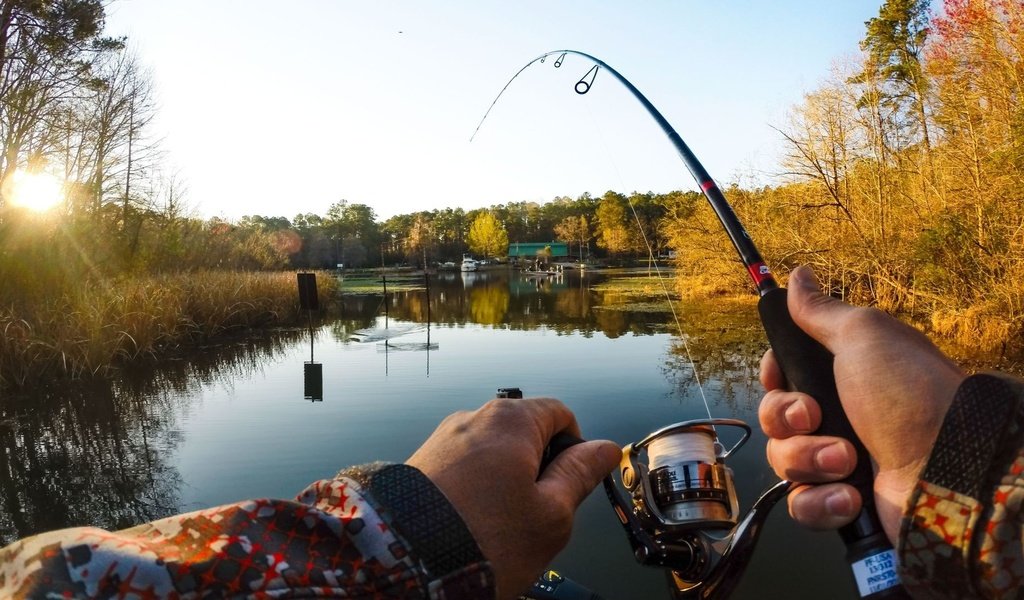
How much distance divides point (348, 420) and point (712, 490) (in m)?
6.15

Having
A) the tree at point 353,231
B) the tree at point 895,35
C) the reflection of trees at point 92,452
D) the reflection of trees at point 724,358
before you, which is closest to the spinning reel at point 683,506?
the reflection of trees at point 92,452

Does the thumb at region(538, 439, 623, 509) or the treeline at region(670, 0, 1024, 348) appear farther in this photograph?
the treeline at region(670, 0, 1024, 348)

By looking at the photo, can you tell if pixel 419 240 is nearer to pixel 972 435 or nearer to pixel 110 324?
pixel 110 324

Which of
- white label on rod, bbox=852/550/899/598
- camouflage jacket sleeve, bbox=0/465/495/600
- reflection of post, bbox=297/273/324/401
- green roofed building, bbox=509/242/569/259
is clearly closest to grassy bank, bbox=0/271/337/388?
reflection of post, bbox=297/273/324/401

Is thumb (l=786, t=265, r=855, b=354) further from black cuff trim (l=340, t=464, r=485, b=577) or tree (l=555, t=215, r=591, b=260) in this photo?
tree (l=555, t=215, r=591, b=260)

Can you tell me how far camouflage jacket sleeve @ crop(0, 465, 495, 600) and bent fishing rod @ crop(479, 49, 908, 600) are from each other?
1.34 ft

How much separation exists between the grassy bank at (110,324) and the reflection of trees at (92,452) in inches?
17.8

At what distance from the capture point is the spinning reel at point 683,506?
1.40 meters

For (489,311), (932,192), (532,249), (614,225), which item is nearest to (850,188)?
(932,192)

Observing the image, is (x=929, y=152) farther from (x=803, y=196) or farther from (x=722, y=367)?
(x=722, y=367)

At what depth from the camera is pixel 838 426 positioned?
1.22 metres

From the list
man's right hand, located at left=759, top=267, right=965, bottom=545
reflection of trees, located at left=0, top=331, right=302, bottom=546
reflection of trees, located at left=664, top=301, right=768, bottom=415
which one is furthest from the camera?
reflection of trees, located at left=664, top=301, right=768, bottom=415

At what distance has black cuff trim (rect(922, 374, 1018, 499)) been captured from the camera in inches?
33.7

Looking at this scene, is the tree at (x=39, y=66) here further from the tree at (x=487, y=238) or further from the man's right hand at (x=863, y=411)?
the tree at (x=487, y=238)
